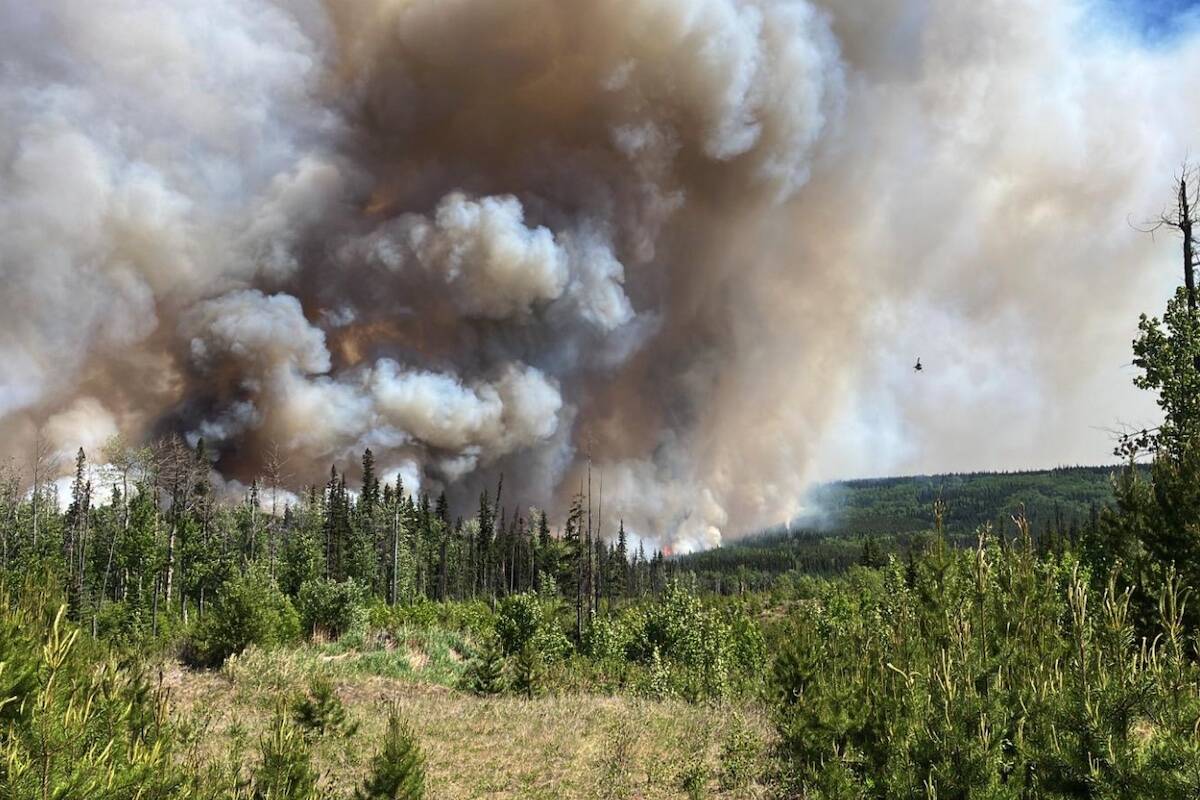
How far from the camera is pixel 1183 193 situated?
19453mm

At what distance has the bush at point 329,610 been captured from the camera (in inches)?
1312

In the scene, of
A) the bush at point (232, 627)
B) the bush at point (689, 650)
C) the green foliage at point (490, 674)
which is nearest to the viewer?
the bush at point (232, 627)

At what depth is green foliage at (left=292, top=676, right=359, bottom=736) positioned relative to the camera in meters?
16.2

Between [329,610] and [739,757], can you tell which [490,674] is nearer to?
[739,757]

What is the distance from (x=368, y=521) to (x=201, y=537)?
3706cm

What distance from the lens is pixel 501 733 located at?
57.8ft

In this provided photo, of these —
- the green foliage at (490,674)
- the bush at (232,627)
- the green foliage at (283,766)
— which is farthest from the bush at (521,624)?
the green foliage at (283,766)

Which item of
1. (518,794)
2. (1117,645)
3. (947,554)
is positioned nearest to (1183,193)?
(947,554)

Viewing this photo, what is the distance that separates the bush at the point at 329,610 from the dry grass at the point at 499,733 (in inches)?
363

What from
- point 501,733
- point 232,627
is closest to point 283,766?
point 501,733

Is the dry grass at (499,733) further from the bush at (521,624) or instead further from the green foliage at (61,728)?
the bush at (521,624)

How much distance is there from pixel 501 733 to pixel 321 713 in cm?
465

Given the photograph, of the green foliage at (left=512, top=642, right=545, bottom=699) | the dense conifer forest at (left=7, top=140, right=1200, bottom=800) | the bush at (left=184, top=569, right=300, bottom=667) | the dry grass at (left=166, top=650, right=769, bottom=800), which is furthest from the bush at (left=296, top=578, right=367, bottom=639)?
the green foliage at (left=512, top=642, right=545, bottom=699)

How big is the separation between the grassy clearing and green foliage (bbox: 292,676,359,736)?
33 cm
